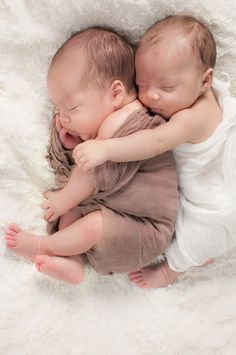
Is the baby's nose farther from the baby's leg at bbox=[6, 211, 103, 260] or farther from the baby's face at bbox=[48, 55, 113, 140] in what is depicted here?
the baby's leg at bbox=[6, 211, 103, 260]

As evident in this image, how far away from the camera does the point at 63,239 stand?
1.23 metres

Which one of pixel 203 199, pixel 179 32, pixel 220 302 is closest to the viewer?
pixel 179 32

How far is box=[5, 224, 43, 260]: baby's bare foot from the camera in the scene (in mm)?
1246

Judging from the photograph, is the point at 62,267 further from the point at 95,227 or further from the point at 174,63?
the point at 174,63

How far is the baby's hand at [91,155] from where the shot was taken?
1.12m

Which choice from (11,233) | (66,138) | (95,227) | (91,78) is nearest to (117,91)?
(91,78)

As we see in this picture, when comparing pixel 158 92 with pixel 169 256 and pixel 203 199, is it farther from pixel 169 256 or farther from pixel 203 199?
pixel 169 256

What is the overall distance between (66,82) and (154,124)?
21 centimetres

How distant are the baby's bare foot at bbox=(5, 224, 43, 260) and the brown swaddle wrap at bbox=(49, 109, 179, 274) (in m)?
0.12

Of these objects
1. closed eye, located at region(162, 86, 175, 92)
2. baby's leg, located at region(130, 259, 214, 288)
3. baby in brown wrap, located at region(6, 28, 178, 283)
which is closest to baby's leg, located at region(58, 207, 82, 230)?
baby in brown wrap, located at region(6, 28, 178, 283)

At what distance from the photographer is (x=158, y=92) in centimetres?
116

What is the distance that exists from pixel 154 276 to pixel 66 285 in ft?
0.71

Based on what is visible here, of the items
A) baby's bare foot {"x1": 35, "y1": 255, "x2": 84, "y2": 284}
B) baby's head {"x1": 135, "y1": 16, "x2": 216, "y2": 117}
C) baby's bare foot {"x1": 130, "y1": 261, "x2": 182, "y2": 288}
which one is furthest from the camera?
baby's bare foot {"x1": 130, "y1": 261, "x2": 182, "y2": 288}

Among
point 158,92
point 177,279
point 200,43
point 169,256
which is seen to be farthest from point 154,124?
point 177,279
